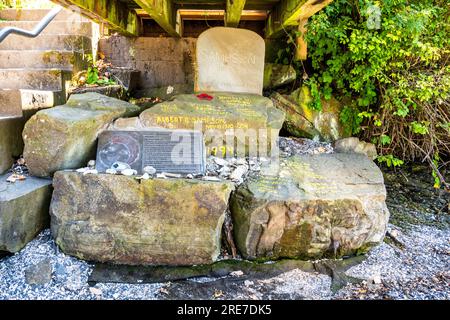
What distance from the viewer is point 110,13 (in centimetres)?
421

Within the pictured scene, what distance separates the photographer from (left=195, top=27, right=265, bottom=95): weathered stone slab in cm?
451

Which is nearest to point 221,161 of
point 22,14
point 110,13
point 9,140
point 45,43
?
point 9,140

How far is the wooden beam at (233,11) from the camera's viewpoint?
375 cm

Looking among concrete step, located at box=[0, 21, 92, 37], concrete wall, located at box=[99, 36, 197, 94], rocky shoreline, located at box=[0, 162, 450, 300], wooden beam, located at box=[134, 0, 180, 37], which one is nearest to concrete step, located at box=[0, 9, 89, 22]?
concrete step, located at box=[0, 21, 92, 37]

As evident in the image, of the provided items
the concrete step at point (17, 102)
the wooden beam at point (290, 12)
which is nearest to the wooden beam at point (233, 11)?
the wooden beam at point (290, 12)

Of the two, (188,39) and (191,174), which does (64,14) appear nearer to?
(188,39)

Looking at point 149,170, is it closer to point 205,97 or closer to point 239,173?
point 239,173

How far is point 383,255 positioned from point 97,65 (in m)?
4.92

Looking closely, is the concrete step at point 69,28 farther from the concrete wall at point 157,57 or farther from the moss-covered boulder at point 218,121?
the moss-covered boulder at point 218,121

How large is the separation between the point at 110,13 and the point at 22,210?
8.89ft

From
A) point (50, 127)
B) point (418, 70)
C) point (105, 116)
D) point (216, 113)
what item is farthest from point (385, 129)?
point (50, 127)

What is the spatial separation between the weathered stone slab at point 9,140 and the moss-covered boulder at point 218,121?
0.99m

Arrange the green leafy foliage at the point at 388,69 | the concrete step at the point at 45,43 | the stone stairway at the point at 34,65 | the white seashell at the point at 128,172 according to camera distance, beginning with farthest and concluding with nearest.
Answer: the concrete step at the point at 45,43
the green leafy foliage at the point at 388,69
the stone stairway at the point at 34,65
the white seashell at the point at 128,172

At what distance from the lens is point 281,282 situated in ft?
9.32
